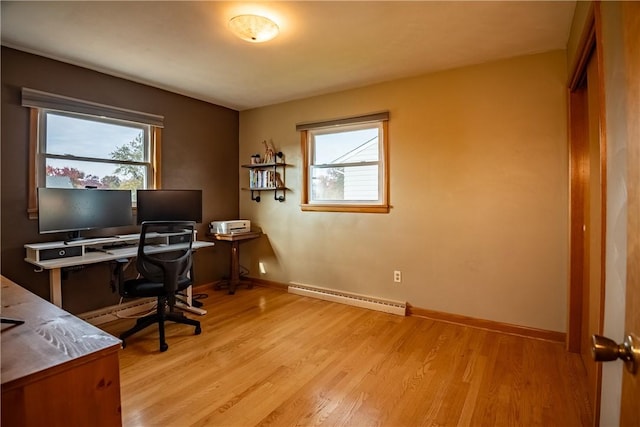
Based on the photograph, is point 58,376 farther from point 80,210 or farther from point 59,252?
point 80,210

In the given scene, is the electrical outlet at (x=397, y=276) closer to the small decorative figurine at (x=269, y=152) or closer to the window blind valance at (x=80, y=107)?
the small decorative figurine at (x=269, y=152)

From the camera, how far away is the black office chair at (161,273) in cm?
262

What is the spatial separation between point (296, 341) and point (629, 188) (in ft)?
8.12

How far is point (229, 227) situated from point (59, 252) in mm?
1737

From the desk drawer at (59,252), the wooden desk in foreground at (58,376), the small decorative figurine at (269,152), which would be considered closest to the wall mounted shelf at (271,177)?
the small decorative figurine at (269,152)

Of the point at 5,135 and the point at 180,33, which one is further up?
the point at 180,33

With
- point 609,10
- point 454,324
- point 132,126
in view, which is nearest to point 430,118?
point 454,324

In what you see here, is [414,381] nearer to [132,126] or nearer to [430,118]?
[430,118]

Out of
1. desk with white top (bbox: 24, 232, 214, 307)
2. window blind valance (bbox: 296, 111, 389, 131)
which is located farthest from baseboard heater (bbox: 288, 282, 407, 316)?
window blind valance (bbox: 296, 111, 389, 131)

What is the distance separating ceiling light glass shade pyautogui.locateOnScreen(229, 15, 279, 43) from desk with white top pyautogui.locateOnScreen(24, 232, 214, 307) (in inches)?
64.4

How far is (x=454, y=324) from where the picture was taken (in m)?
3.10

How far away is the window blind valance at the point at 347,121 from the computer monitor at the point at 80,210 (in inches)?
79.7

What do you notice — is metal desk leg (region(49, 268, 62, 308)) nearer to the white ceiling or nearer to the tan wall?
the white ceiling

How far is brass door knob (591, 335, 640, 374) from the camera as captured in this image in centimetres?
60
